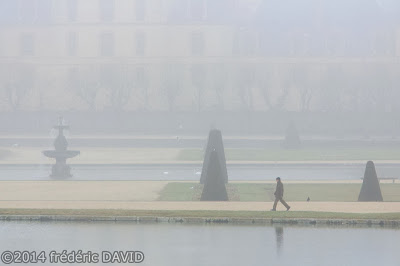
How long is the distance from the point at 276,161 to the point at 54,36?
50.9 m

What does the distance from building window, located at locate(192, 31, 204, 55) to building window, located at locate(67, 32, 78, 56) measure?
11208 millimetres

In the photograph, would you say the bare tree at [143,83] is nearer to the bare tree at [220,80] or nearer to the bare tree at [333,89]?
the bare tree at [220,80]

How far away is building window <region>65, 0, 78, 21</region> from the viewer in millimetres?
96300

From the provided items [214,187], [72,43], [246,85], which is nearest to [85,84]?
[72,43]

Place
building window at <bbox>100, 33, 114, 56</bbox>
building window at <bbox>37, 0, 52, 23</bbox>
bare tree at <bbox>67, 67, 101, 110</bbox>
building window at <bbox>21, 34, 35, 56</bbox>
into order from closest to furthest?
bare tree at <bbox>67, 67, 101, 110</bbox> < building window at <bbox>21, 34, 35, 56</bbox> < building window at <bbox>100, 33, 114, 56</bbox> < building window at <bbox>37, 0, 52, 23</bbox>

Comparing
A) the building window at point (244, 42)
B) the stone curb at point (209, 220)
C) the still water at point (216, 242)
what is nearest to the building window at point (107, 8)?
the building window at point (244, 42)

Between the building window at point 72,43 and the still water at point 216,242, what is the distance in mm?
73849

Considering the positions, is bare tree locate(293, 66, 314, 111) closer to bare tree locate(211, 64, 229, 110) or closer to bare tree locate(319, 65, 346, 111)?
bare tree locate(319, 65, 346, 111)

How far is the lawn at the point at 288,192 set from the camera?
93.0 feet

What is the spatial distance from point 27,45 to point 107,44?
7.52 meters

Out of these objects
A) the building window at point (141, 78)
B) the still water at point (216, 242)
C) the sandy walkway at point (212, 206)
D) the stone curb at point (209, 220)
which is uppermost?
the building window at point (141, 78)

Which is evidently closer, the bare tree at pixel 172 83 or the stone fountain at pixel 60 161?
the stone fountain at pixel 60 161

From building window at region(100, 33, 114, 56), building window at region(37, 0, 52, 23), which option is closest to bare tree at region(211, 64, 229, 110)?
building window at region(100, 33, 114, 56)

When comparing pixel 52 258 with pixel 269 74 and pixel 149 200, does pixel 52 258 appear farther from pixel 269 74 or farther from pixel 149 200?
pixel 269 74
